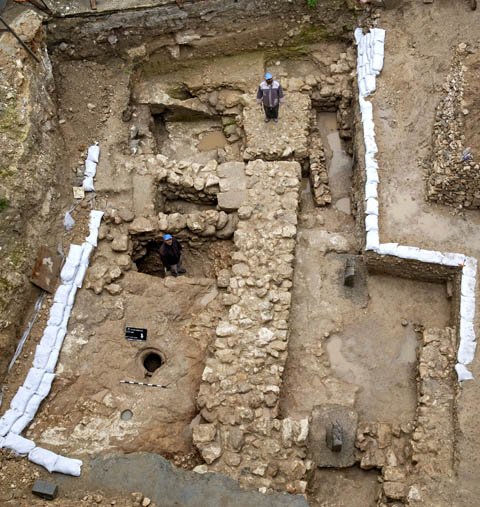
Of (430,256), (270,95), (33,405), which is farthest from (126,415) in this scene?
(270,95)

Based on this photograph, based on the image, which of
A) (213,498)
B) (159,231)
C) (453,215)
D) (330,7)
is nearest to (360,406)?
(213,498)

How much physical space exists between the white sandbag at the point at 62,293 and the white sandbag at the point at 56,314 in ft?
0.21

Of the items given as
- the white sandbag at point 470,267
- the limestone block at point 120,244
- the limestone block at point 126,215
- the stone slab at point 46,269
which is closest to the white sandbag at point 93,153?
the limestone block at point 126,215

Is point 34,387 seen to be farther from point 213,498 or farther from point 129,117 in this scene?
point 129,117

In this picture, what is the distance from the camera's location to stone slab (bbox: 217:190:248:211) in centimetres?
820

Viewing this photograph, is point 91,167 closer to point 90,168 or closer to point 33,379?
point 90,168

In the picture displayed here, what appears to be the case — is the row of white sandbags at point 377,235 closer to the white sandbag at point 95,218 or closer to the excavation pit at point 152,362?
the excavation pit at point 152,362

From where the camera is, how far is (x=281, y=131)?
8.92 m

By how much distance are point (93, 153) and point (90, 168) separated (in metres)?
0.30

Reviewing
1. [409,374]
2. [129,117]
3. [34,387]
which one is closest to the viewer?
[34,387]

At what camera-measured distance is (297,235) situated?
8375mm

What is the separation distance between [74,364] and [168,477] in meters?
2.08

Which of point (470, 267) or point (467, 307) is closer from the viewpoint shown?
point (467, 307)

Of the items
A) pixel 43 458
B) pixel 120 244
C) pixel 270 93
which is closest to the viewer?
pixel 43 458
